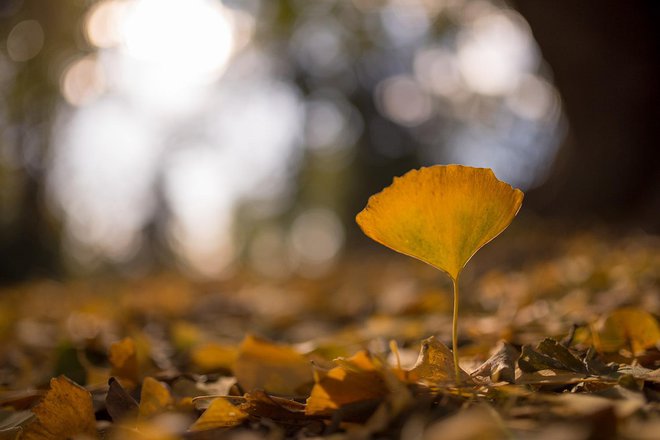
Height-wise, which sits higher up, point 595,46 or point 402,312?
point 595,46

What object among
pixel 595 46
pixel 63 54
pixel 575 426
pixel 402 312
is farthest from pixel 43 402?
pixel 63 54

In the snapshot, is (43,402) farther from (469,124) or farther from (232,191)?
(232,191)

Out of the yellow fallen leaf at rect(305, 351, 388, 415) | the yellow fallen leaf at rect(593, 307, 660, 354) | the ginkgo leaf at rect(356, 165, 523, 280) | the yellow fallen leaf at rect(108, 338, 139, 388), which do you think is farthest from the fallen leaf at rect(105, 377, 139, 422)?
the yellow fallen leaf at rect(593, 307, 660, 354)

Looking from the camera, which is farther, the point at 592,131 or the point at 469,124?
the point at 469,124

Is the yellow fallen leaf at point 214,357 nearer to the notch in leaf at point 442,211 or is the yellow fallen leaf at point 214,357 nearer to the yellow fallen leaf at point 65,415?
the yellow fallen leaf at point 65,415

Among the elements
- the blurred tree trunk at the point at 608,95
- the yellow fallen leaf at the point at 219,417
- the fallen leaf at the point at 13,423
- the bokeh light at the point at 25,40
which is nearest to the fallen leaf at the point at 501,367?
the yellow fallen leaf at the point at 219,417

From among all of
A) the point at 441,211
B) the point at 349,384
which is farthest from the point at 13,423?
the point at 441,211

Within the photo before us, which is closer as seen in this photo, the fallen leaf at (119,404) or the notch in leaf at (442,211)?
the notch in leaf at (442,211)
